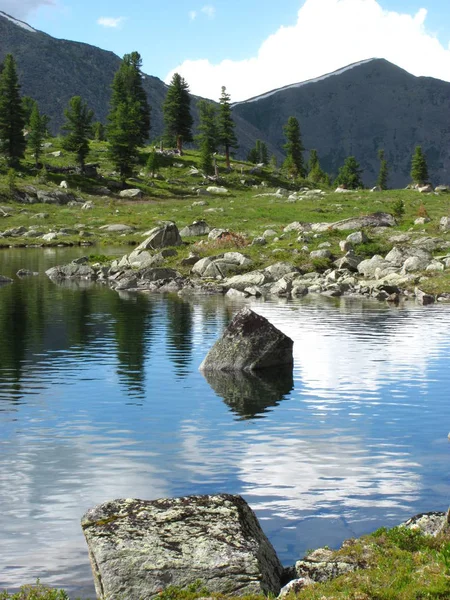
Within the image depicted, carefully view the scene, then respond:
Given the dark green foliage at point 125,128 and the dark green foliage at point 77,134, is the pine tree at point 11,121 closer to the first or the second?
the dark green foliage at point 77,134

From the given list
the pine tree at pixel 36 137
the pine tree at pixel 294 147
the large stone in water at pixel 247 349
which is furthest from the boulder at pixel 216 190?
the large stone in water at pixel 247 349

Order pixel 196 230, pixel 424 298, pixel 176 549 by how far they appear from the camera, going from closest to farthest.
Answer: pixel 176 549, pixel 424 298, pixel 196 230

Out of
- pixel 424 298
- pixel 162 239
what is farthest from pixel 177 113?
pixel 424 298

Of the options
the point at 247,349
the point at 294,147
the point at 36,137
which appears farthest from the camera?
the point at 294,147

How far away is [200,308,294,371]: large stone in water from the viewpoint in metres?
29.1

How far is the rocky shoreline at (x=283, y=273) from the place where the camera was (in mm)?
57281

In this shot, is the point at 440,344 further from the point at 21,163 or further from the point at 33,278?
the point at 21,163

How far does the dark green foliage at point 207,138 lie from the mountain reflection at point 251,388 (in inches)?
4939

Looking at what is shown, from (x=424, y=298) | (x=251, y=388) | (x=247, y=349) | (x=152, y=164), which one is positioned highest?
(x=152, y=164)

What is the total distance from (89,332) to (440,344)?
16.9 m

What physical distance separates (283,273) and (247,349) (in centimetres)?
3413

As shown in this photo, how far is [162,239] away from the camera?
7412 centimetres

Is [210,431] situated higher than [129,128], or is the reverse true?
[129,128]

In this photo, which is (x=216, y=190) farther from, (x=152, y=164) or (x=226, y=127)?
(x=226, y=127)
